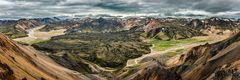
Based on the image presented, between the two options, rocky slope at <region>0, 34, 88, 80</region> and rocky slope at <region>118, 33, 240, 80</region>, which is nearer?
rocky slope at <region>118, 33, 240, 80</region>

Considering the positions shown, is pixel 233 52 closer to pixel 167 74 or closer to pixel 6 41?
pixel 167 74

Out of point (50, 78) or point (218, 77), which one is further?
point (50, 78)

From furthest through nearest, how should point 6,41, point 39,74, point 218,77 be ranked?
point 6,41 < point 39,74 < point 218,77

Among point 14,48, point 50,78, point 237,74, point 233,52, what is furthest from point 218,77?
point 14,48

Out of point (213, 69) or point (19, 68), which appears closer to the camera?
point (213, 69)

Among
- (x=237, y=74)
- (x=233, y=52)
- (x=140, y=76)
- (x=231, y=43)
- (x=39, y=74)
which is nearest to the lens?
(x=237, y=74)

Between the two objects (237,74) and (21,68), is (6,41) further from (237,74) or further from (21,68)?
(237,74)

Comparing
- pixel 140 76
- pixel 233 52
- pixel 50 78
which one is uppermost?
pixel 233 52

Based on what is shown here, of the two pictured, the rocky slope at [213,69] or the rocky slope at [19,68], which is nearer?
the rocky slope at [213,69]

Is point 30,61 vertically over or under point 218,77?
under
